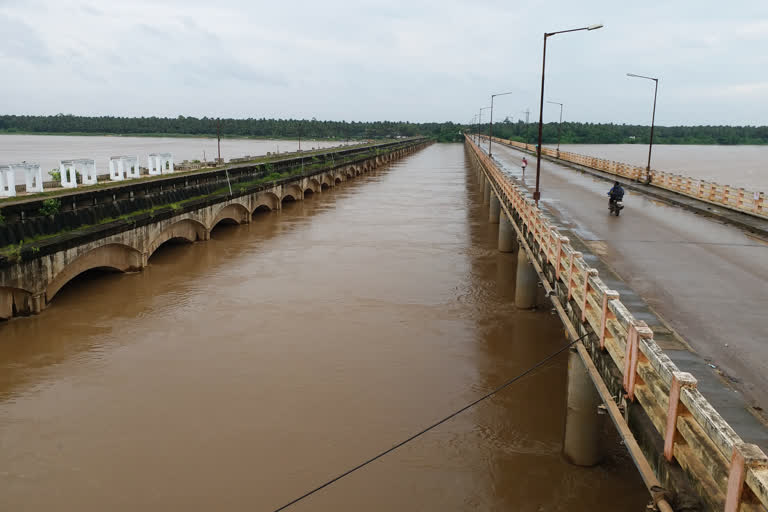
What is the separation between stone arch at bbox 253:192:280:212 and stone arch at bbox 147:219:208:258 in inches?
318

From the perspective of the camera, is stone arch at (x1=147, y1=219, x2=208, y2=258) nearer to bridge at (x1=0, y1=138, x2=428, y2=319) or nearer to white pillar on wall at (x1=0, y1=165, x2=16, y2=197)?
bridge at (x1=0, y1=138, x2=428, y2=319)

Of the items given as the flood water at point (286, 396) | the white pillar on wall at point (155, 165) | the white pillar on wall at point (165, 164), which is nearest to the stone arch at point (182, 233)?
the flood water at point (286, 396)

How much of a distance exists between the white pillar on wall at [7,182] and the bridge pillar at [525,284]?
71.6ft

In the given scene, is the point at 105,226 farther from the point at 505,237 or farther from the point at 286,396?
the point at 505,237

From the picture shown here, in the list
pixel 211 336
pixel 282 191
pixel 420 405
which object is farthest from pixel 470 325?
pixel 282 191

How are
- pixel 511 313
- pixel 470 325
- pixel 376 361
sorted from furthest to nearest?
pixel 511 313, pixel 470 325, pixel 376 361

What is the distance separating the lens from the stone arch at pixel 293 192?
48.1 meters

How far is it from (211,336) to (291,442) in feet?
22.8

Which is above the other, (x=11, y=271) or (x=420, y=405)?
(x=11, y=271)

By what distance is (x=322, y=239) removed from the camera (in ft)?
114

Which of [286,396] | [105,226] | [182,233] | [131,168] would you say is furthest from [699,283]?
[131,168]

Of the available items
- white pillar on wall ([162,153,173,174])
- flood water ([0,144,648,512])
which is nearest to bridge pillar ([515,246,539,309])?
flood water ([0,144,648,512])

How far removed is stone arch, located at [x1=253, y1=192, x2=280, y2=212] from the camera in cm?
4138

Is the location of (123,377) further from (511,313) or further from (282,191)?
(282,191)
